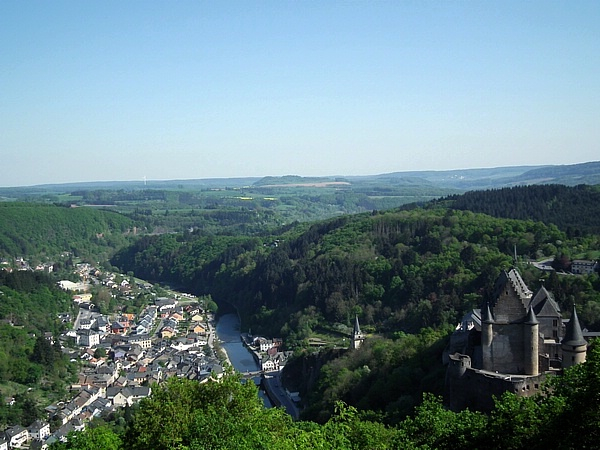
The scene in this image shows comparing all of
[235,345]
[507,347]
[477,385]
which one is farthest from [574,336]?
[235,345]

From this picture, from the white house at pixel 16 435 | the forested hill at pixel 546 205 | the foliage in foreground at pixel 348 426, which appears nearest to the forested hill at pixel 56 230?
the forested hill at pixel 546 205

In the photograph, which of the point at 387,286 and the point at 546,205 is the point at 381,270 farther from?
the point at 546,205

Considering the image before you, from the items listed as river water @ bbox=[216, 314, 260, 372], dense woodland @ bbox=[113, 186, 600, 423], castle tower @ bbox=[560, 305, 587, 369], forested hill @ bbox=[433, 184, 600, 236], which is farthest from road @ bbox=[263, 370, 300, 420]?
forested hill @ bbox=[433, 184, 600, 236]

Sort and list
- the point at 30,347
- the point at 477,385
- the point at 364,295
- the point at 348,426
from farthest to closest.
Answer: the point at 364,295 → the point at 30,347 → the point at 477,385 → the point at 348,426

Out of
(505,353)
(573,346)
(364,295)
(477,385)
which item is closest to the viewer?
(573,346)

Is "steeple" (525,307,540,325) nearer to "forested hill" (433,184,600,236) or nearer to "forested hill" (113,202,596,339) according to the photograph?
"forested hill" (113,202,596,339)
